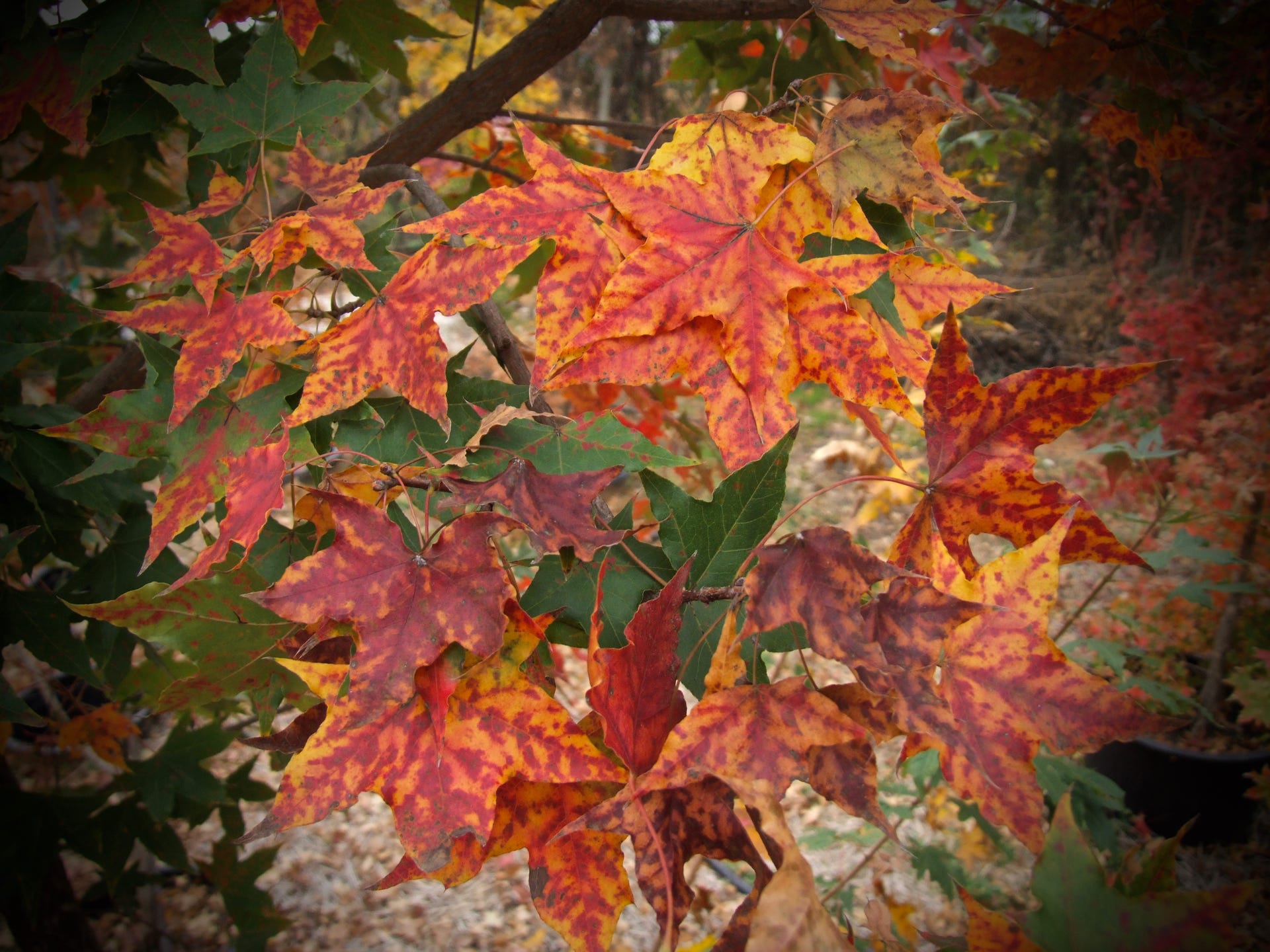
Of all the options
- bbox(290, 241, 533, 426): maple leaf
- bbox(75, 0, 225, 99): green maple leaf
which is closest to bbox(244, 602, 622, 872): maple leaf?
bbox(290, 241, 533, 426): maple leaf

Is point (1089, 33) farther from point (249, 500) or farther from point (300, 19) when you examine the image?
point (249, 500)

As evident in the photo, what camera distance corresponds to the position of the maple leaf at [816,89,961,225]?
0.60 metres

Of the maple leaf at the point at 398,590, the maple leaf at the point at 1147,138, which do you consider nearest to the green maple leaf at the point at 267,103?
the maple leaf at the point at 398,590

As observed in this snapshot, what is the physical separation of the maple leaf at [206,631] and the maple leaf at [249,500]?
6 cm

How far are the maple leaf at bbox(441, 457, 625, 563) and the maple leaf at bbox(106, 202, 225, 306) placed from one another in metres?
0.36

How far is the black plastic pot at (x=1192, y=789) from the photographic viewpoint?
2.31 meters

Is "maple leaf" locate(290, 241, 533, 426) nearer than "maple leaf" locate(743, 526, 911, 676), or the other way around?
"maple leaf" locate(743, 526, 911, 676)

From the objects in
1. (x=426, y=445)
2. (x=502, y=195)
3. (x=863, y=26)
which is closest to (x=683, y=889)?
(x=426, y=445)

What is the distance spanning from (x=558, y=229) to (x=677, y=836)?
17.9 inches

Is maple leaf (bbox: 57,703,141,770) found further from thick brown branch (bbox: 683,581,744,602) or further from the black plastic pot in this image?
the black plastic pot

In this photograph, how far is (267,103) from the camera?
2.52 ft

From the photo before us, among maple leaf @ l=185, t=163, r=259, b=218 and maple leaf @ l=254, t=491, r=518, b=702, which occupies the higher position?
maple leaf @ l=185, t=163, r=259, b=218

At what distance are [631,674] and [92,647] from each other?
1.07 meters

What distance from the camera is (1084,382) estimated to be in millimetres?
489
